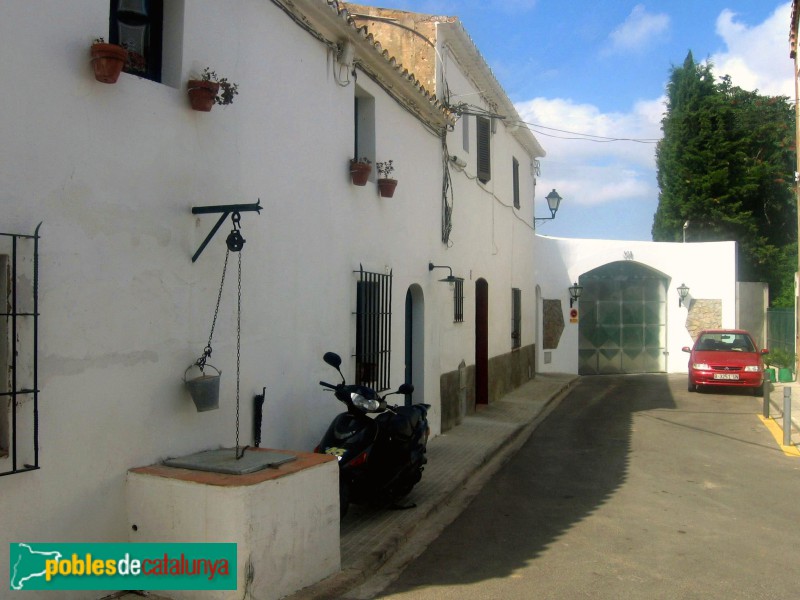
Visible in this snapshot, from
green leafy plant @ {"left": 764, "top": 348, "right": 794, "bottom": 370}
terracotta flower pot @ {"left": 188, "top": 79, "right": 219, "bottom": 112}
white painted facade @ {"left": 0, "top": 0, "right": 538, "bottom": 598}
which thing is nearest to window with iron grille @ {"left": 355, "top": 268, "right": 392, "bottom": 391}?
white painted facade @ {"left": 0, "top": 0, "right": 538, "bottom": 598}

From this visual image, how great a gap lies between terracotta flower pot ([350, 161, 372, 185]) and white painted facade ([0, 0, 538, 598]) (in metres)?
0.14

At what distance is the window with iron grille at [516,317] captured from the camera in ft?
58.9

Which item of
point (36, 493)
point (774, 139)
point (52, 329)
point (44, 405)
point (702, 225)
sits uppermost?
point (774, 139)

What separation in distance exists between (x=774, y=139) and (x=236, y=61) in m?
32.2

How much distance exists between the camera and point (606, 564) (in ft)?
18.4

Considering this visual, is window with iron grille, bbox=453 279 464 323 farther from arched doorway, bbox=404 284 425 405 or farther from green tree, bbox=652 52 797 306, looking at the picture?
green tree, bbox=652 52 797 306

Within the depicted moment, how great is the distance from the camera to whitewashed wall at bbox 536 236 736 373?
2333 cm

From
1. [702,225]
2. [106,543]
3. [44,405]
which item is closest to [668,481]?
[106,543]

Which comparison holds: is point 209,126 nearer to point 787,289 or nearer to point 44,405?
point 44,405

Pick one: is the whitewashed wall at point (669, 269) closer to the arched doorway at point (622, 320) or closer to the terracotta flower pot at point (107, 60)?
the arched doorway at point (622, 320)

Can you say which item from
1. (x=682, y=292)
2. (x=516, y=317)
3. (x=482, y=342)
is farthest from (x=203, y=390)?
(x=682, y=292)

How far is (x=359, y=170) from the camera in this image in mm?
8062

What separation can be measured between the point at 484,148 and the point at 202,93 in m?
10.2

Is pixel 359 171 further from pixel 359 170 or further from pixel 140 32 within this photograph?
pixel 140 32
